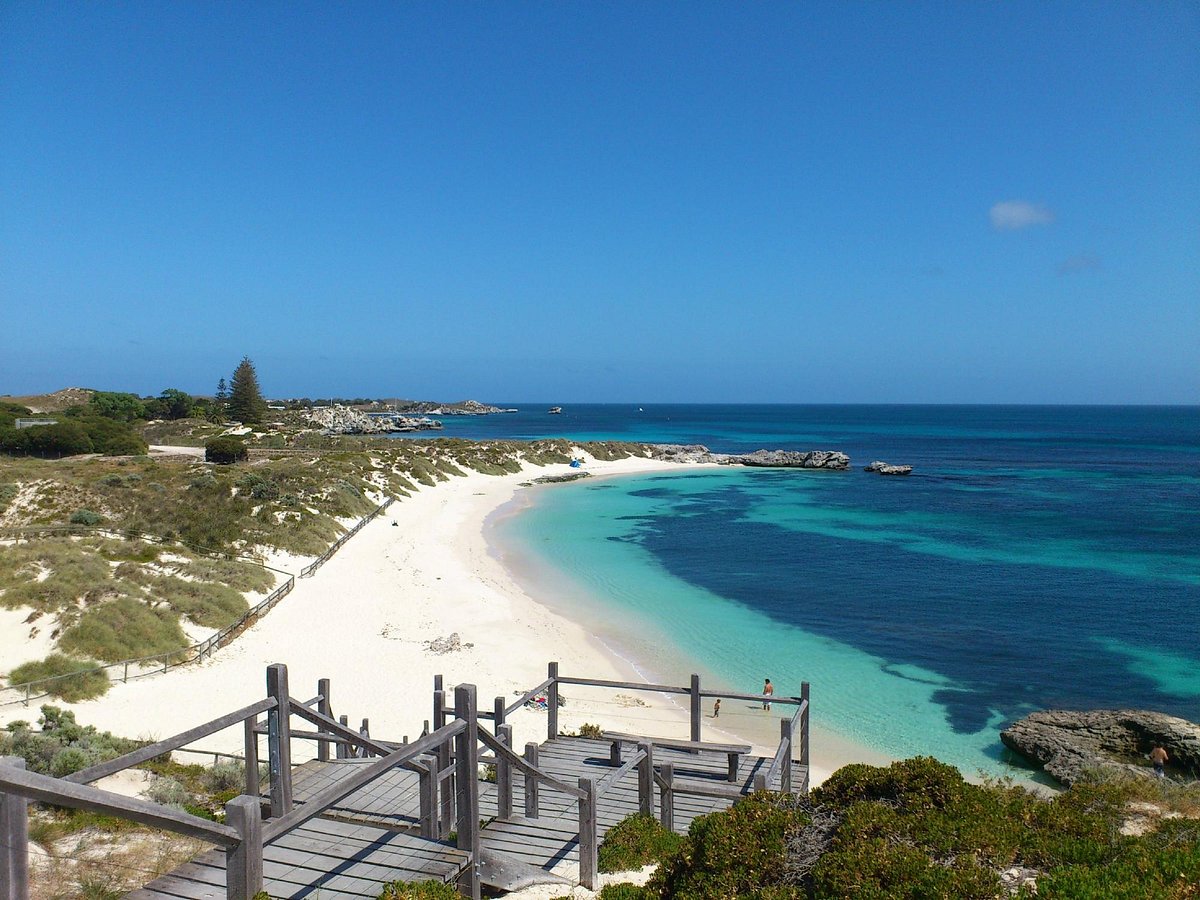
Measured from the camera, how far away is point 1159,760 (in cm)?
1373

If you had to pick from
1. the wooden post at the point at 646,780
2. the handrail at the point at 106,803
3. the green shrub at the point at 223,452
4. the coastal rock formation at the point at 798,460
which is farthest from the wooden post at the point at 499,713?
the coastal rock formation at the point at 798,460

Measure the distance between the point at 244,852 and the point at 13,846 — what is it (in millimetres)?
939

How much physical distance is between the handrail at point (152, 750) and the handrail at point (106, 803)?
444 millimetres

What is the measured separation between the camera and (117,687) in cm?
1492

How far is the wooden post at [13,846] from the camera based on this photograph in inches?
117

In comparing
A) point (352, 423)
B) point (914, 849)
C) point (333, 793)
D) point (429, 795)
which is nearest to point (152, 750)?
point (333, 793)

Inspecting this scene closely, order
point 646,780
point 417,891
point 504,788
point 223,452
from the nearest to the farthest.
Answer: point 417,891 → point 504,788 → point 646,780 → point 223,452

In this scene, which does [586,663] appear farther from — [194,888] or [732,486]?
[732,486]

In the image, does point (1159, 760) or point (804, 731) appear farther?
point (1159, 760)

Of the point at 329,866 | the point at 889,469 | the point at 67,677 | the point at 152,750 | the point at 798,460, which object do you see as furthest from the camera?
the point at 798,460

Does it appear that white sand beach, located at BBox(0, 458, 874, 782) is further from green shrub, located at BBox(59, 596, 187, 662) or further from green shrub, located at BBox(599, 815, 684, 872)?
green shrub, located at BBox(599, 815, 684, 872)

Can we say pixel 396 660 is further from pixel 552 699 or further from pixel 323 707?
pixel 323 707

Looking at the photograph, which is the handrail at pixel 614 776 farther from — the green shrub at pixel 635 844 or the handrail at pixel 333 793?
the handrail at pixel 333 793

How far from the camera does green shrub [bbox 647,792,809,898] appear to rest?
5.29 m
